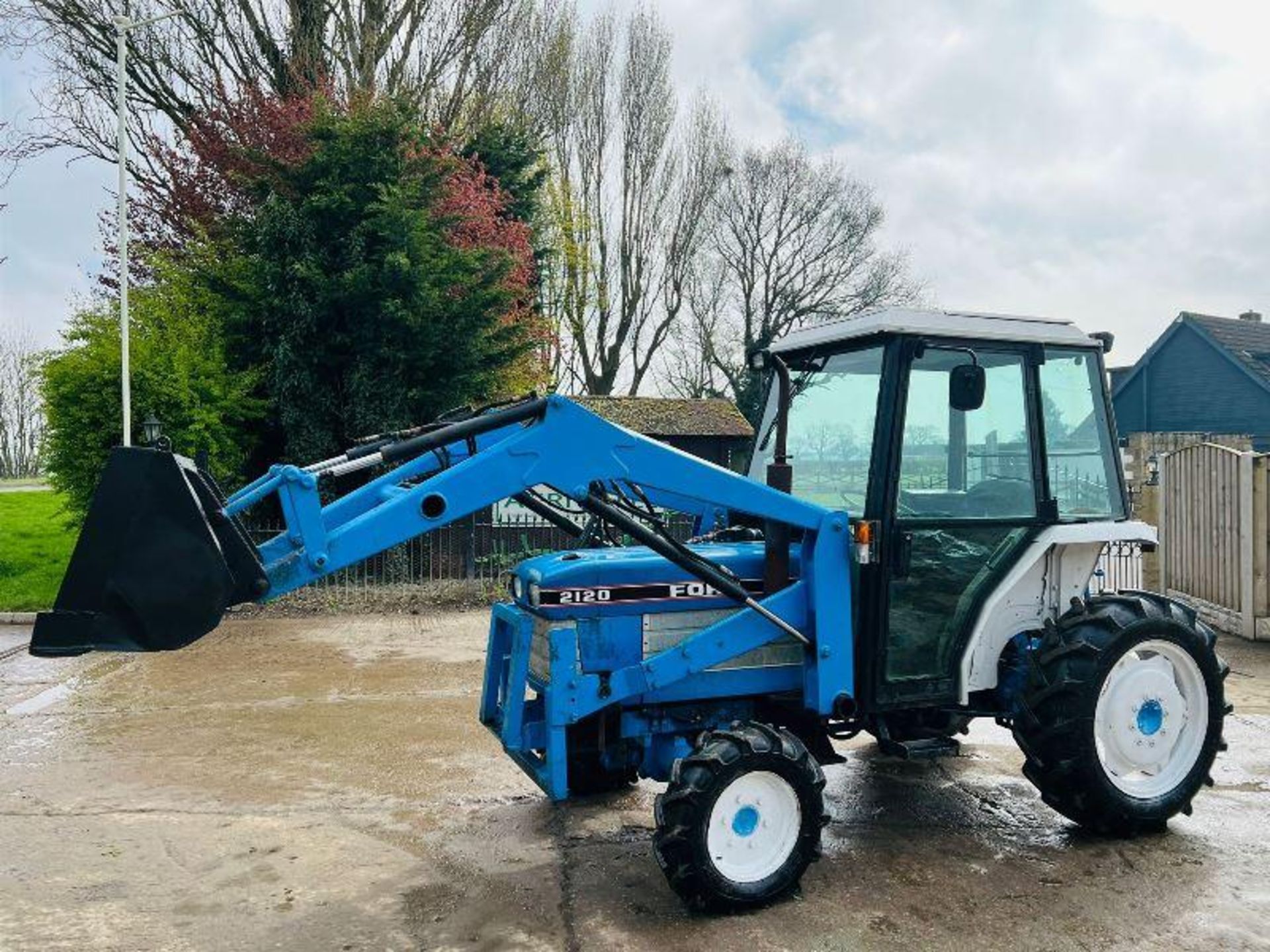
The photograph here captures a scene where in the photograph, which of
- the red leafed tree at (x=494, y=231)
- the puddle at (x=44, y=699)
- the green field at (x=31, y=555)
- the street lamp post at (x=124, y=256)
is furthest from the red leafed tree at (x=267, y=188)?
the puddle at (x=44, y=699)

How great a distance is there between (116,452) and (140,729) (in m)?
4.00

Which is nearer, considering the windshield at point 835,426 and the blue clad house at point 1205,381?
the windshield at point 835,426

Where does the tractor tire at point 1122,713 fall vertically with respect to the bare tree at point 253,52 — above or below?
below

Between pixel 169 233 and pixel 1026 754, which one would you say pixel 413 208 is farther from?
pixel 1026 754

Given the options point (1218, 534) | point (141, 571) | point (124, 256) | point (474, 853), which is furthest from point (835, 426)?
point (124, 256)

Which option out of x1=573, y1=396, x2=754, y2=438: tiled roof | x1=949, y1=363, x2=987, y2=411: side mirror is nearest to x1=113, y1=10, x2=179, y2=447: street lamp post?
x1=573, y1=396, x2=754, y2=438: tiled roof

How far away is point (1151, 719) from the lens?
456 centimetres

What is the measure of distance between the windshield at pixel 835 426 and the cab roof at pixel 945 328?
0.37ft

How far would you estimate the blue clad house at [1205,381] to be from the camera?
1077 inches

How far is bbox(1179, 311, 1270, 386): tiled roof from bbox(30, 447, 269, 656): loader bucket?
2985 cm

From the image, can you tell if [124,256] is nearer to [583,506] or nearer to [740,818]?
[583,506]

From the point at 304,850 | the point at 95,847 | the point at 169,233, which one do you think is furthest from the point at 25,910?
the point at 169,233

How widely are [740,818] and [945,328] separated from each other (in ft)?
7.33

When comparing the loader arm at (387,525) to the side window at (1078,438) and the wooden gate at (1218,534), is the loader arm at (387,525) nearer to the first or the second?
the side window at (1078,438)
